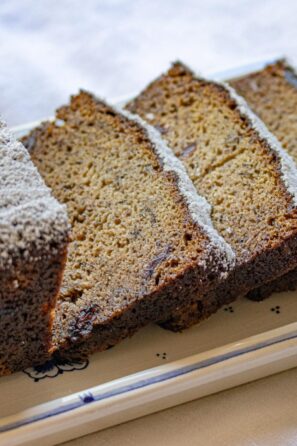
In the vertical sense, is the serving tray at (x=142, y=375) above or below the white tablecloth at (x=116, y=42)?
below

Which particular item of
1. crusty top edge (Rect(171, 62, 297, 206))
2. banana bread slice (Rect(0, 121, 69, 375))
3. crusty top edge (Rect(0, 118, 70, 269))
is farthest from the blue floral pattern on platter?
crusty top edge (Rect(171, 62, 297, 206))

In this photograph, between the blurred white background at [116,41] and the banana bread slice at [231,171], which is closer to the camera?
the banana bread slice at [231,171]

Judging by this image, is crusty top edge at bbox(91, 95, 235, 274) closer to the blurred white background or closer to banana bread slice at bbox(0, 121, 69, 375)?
banana bread slice at bbox(0, 121, 69, 375)

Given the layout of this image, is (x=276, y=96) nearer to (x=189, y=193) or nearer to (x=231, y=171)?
(x=231, y=171)

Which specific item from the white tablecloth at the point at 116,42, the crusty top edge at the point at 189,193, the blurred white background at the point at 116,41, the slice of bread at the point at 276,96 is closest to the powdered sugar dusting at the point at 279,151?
the slice of bread at the point at 276,96

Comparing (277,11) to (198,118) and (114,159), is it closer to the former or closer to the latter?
(198,118)

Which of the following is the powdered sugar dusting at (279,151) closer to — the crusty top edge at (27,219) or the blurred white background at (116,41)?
the crusty top edge at (27,219)
